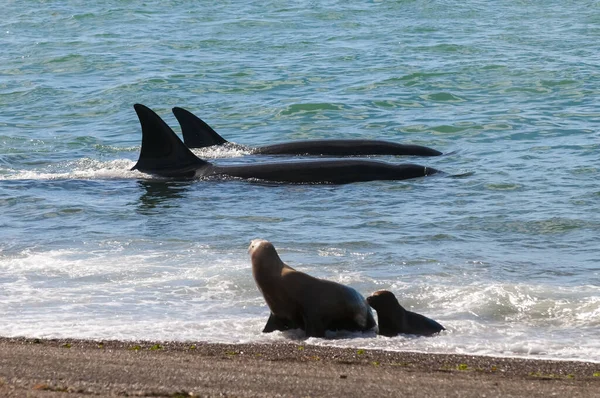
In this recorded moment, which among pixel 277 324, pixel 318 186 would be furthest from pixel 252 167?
pixel 277 324

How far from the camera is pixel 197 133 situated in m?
17.8

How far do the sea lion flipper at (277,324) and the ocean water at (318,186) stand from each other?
22 cm

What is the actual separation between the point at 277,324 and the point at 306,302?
287 millimetres

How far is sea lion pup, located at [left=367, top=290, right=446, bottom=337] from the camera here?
779 centimetres

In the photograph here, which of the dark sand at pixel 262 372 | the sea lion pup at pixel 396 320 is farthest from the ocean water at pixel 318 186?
the dark sand at pixel 262 372

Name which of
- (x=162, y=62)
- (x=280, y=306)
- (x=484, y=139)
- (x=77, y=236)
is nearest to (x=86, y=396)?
(x=280, y=306)

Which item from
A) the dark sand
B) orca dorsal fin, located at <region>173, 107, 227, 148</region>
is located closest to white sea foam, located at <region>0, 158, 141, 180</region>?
orca dorsal fin, located at <region>173, 107, 227, 148</region>

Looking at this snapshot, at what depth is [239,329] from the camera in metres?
8.02

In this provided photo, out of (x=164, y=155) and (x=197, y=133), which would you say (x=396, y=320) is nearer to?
(x=164, y=155)

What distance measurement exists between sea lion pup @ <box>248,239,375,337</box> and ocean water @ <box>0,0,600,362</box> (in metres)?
0.21

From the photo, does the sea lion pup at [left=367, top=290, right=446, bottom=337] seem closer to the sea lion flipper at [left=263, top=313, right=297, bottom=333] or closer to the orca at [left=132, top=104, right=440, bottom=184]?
the sea lion flipper at [left=263, top=313, right=297, bottom=333]

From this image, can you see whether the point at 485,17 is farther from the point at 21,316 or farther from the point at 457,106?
the point at 21,316

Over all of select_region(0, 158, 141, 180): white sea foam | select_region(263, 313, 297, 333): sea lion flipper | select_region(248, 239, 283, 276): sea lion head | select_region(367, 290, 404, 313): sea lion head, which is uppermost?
select_region(248, 239, 283, 276): sea lion head

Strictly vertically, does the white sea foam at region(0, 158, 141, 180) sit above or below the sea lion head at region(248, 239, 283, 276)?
below
